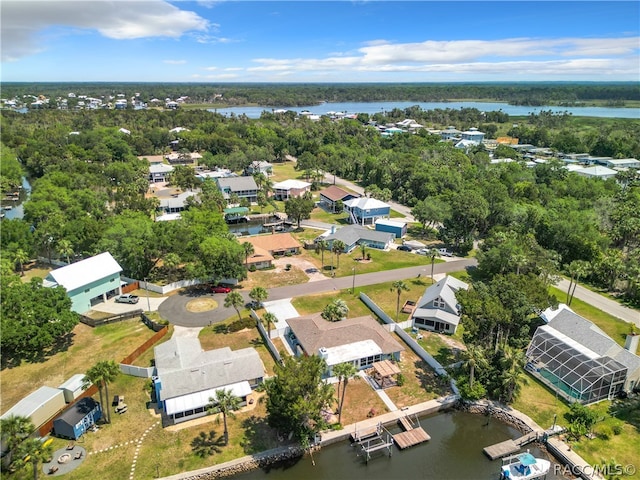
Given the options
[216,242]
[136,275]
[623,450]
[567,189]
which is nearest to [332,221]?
[216,242]

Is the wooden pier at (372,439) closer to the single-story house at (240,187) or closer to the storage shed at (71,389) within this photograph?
the storage shed at (71,389)

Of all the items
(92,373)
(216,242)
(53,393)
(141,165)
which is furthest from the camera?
(141,165)

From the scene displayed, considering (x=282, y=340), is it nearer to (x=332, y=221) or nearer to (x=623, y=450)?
(x=623, y=450)

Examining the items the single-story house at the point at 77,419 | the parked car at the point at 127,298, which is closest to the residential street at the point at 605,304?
the single-story house at the point at 77,419

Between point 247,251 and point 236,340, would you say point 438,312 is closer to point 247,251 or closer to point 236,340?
point 236,340

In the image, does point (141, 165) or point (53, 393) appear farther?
point (141, 165)

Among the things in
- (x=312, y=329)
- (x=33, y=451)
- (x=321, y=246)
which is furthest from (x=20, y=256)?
(x=312, y=329)
